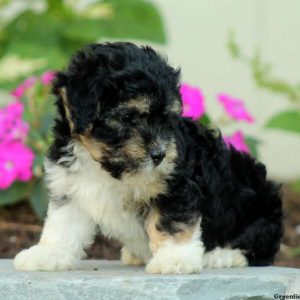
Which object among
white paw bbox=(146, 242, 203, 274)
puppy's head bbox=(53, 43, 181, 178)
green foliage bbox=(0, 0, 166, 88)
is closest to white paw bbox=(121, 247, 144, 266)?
white paw bbox=(146, 242, 203, 274)

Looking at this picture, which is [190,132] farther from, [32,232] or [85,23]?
[85,23]

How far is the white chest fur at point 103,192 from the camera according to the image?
598 cm

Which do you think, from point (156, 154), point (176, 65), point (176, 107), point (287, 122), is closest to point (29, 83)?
point (287, 122)

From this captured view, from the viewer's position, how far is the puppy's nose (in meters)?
5.60

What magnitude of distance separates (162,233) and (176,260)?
21 cm

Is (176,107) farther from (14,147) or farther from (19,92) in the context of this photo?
(19,92)

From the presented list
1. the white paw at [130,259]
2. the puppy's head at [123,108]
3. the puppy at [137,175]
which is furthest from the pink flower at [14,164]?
the puppy's head at [123,108]

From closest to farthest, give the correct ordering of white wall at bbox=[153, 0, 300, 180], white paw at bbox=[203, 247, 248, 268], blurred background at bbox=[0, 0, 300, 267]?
1. white paw at bbox=[203, 247, 248, 268]
2. blurred background at bbox=[0, 0, 300, 267]
3. white wall at bbox=[153, 0, 300, 180]

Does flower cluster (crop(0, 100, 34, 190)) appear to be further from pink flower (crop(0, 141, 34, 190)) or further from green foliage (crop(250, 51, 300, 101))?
green foliage (crop(250, 51, 300, 101))

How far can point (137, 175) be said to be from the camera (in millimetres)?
5762

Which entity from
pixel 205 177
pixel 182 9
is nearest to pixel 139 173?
pixel 205 177

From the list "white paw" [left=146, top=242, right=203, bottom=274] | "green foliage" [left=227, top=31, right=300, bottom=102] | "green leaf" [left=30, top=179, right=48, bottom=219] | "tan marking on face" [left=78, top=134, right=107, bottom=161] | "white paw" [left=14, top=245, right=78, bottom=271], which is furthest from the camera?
"green foliage" [left=227, top=31, right=300, bottom=102]

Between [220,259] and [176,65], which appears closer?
[220,259]

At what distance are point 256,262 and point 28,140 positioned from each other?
3.10 meters
